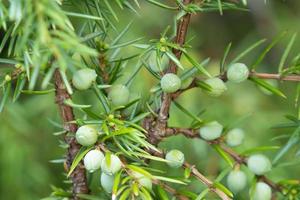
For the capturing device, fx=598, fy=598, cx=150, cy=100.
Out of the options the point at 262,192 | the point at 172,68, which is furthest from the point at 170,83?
the point at 262,192

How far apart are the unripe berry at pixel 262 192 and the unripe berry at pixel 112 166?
133mm

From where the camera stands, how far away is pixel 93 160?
1.46 feet

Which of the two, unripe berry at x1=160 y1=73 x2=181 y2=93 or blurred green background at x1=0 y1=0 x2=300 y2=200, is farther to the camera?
blurred green background at x1=0 y1=0 x2=300 y2=200

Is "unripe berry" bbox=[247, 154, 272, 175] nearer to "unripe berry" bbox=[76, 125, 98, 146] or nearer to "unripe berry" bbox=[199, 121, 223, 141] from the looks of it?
"unripe berry" bbox=[199, 121, 223, 141]

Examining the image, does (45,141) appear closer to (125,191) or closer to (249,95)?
(249,95)

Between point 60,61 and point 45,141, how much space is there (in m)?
0.89

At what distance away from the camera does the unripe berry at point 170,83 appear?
0.46 m

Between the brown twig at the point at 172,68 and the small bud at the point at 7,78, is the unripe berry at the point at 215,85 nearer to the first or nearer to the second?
the brown twig at the point at 172,68

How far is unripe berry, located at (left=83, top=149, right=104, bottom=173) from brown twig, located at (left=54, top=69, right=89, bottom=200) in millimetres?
54

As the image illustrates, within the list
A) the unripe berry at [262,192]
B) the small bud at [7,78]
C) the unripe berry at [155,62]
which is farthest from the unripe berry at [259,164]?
the small bud at [7,78]

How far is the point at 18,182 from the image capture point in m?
1.09

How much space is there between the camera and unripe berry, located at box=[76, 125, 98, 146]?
451 mm

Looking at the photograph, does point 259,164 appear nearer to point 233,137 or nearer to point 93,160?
point 233,137

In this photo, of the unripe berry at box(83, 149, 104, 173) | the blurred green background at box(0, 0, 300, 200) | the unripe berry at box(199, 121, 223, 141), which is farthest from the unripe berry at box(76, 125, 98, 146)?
the blurred green background at box(0, 0, 300, 200)
